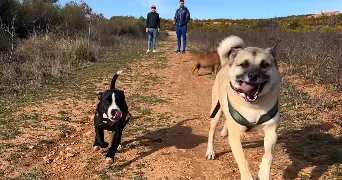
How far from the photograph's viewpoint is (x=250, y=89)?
138 inches

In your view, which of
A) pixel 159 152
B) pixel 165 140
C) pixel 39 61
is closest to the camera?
pixel 159 152

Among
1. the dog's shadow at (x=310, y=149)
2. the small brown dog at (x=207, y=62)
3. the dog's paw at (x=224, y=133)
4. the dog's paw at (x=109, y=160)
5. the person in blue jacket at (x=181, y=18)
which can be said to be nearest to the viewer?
the dog's shadow at (x=310, y=149)

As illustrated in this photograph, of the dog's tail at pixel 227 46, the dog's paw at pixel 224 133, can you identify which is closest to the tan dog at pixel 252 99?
the dog's tail at pixel 227 46

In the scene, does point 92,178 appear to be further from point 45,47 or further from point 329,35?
point 45,47

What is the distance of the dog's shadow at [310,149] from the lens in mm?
4203

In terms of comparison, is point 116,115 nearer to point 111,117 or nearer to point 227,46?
point 111,117

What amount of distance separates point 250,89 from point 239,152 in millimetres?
603

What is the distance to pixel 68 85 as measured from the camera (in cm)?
976

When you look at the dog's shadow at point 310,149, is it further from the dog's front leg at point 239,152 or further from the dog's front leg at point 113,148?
the dog's front leg at point 113,148

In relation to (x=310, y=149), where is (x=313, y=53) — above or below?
above

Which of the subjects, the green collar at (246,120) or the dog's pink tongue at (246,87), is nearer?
the dog's pink tongue at (246,87)

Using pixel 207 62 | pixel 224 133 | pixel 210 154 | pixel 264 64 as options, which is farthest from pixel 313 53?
pixel 264 64

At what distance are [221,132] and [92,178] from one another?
2.19 m

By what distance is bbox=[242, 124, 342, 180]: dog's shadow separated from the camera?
165 inches
